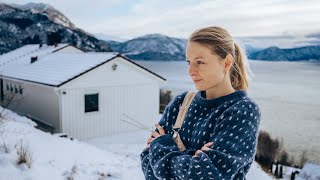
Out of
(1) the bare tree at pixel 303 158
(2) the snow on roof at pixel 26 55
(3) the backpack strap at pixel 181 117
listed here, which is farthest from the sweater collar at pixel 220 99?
(1) the bare tree at pixel 303 158

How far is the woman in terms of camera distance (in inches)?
58.1

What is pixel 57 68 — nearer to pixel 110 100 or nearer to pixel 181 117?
pixel 110 100

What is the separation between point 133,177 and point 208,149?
4662 millimetres

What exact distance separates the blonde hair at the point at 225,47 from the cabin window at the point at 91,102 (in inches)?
490

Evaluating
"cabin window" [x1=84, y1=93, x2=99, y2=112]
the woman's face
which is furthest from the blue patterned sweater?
"cabin window" [x1=84, y1=93, x2=99, y2=112]

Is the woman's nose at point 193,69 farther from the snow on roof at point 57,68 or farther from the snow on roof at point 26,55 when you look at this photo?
the snow on roof at point 26,55

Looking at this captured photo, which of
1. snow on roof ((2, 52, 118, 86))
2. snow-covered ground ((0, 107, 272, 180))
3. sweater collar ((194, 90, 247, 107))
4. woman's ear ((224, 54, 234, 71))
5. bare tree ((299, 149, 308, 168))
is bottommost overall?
bare tree ((299, 149, 308, 168))

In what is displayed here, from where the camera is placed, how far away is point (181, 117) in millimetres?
1823

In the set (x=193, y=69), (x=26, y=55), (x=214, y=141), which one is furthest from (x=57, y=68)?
(x=214, y=141)

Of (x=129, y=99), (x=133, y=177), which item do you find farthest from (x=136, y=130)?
(x=133, y=177)

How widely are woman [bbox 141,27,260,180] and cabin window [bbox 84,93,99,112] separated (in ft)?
40.2

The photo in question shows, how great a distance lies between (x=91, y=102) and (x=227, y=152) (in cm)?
1285

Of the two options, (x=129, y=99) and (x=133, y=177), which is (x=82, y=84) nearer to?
(x=129, y=99)

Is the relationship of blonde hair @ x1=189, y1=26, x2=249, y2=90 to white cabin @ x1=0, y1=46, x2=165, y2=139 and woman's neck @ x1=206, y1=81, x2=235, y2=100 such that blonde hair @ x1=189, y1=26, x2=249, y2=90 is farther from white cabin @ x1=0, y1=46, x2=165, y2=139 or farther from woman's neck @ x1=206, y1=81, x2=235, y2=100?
white cabin @ x1=0, y1=46, x2=165, y2=139
